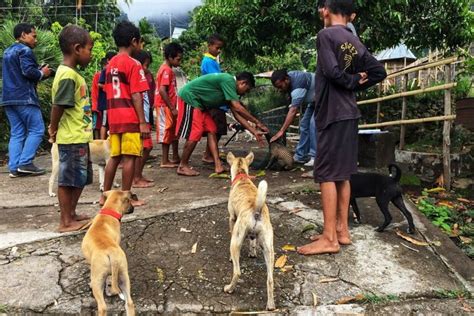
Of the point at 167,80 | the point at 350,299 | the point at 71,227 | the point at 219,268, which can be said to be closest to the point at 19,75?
the point at 167,80

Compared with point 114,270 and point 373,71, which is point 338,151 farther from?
point 114,270

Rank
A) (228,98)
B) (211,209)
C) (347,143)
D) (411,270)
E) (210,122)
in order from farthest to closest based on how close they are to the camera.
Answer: (210,122) < (228,98) < (211,209) < (347,143) < (411,270)

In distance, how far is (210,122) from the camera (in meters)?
6.73

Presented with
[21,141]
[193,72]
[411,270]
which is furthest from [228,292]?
[193,72]

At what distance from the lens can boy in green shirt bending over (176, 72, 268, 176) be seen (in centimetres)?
628

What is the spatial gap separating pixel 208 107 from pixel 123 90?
89.0 inches

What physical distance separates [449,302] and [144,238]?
2641 millimetres

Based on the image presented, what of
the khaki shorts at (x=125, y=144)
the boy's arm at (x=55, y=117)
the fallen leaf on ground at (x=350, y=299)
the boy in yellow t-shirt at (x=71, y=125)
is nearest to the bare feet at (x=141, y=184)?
the khaki shorts at (x=125, y=144)

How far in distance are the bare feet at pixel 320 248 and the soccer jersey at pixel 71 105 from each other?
95.5 inches

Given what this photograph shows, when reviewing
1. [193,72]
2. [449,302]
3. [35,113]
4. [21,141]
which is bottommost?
[449,302]

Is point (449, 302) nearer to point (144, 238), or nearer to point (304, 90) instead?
point (144, 238)

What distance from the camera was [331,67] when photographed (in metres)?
3.52

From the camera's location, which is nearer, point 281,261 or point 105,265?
point 105,265

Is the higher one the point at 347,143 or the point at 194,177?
the point at 347,143
